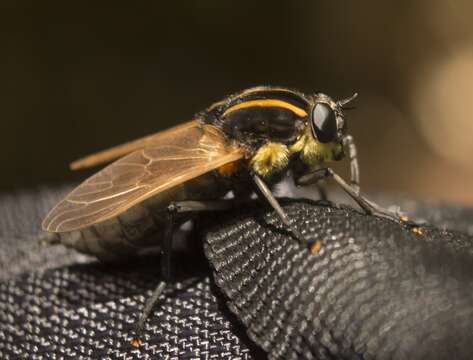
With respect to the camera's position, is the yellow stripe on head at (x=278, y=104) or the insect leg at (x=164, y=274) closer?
the insect leg at (x=164, y=274)

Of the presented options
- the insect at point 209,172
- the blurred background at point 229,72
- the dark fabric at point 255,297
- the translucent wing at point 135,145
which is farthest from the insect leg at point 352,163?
the blurred background at point 229,72

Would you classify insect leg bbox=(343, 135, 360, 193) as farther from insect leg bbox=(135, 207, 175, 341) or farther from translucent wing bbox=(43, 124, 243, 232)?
insect leg bbox=(135, 207, 175, 341)

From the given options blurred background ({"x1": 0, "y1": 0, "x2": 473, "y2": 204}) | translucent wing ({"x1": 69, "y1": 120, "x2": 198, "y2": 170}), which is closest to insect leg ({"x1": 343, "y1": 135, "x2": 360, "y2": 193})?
translucent wing ({"x1": 69, "y1": 120, "x2": 198, "y2": 170})

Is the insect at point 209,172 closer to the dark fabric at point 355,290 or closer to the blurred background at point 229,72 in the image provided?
the dark fabric at point 355,290

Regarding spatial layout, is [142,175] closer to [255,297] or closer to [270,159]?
[270,159]

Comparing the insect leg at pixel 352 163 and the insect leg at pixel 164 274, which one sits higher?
the insect leg at pixel 352 163

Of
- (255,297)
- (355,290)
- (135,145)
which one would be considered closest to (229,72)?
(135,145)

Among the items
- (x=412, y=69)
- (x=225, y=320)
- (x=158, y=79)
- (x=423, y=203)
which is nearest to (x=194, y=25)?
(x=158, y=79)
